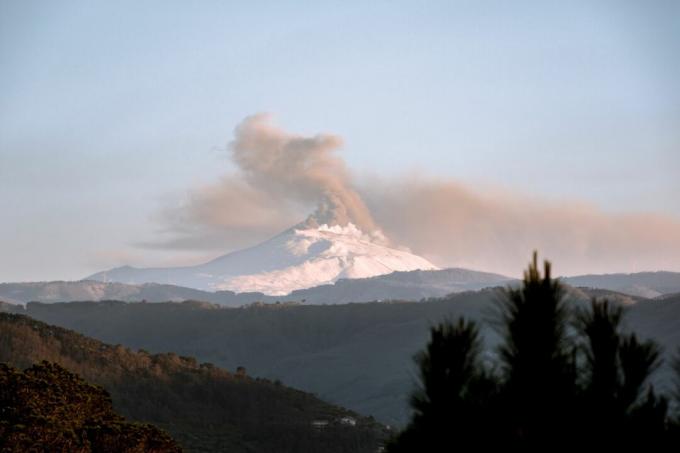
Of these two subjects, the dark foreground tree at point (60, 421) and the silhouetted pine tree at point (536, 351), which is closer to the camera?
the silhouetted pine tree at point (536, 351)

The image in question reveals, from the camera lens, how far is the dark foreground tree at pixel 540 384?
24000mm

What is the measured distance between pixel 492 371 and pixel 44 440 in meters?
37.8

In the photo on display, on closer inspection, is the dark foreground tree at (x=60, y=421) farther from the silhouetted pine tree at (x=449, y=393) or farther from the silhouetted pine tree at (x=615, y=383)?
the silhouetted pine tree at (x=615, y=383)

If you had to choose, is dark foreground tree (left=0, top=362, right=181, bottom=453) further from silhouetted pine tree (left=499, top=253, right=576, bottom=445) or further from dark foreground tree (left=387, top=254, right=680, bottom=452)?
silhouetted pine tree (left=499, top=253, right=576, bottom=445)

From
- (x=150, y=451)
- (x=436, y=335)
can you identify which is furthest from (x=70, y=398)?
(x=436, y=335)

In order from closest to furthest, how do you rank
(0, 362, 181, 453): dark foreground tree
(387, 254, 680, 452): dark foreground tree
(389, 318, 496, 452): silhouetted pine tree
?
(387, 254, 680, 452): dark foreground tree
(389, 318, 496, 452): silhouetted pine tree
(0, 362, 181, 453): dark foreground tree

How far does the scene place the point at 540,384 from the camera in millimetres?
24922

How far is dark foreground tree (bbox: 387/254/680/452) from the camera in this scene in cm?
2400

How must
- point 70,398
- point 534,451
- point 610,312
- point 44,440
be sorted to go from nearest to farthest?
1. point 534,451
2. point 610,312
3. point 44,440
4. point 70,398

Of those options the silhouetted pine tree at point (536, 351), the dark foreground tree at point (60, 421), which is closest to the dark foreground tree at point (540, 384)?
the silhouetted pine tree at point (536, 351)

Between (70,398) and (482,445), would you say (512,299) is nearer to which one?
(482,445)

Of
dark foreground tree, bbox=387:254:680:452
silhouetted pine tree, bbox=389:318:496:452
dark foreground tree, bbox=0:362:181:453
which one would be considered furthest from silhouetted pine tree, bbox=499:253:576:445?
dark foreground tree, bbox=0:362:181:453

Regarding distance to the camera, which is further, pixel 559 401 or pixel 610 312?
pixel 610 312

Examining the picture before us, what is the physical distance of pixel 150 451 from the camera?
62.5 metres
